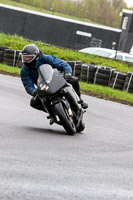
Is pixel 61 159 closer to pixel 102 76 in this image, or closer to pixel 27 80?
pixel 27 80

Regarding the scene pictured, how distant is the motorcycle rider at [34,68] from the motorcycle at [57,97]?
247 mm

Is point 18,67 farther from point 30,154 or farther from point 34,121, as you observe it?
point 30,154

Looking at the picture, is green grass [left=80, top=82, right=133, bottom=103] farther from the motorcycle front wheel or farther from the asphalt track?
the motorcycle front wheel

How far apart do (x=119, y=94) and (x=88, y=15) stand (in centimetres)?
6596

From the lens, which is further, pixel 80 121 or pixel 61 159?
pixel 80 121

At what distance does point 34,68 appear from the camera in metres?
8.64

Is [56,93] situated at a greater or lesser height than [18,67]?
greater

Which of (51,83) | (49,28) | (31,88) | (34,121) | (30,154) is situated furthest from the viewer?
(49,28)

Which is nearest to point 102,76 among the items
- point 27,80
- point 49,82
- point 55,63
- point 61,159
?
point 55,63

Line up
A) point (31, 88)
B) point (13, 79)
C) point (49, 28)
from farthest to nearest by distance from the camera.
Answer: point (49, 28), point (13, 79), point (31, 88)

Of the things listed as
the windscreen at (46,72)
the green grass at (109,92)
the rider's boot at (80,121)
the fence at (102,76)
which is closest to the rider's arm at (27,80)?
the windscreen at (46,72)

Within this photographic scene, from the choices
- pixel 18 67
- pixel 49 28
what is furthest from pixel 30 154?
pixel 49 28

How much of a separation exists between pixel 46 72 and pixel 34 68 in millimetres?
521

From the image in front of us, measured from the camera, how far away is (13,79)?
18.0 m
